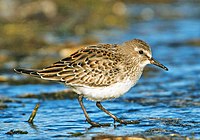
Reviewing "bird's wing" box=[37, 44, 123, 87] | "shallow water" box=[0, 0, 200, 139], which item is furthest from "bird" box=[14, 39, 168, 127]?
"shallow water" box=[0, 0, 200, 139]

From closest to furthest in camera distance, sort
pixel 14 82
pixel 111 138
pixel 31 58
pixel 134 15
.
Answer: pixel 111 138, pixel 14 82, pixel 31 58, pixel 134 15

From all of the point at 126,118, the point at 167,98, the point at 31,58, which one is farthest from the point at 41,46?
the point at 126,118

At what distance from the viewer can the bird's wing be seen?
838 cm

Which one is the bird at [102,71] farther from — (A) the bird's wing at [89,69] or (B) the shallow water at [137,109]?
(B) the shallow water at [137,109]

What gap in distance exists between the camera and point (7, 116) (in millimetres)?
8953

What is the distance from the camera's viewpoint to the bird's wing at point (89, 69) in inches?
330

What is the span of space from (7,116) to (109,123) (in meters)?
1.64

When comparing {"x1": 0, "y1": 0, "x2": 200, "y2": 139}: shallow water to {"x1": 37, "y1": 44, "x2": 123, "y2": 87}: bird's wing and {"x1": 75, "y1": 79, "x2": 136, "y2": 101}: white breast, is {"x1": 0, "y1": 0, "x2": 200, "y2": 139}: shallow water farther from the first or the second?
{"x1": 37, "y1": 44, "x2": 123, "y2": 87}: bird's wing

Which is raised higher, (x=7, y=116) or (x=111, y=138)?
(x=7, y=116)

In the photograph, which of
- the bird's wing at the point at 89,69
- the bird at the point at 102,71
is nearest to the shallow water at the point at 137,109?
the bird at the point at 102,71

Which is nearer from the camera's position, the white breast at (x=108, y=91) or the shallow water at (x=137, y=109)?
the shallow water at (x=137, y=109)

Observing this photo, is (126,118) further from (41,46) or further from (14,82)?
(41,46)

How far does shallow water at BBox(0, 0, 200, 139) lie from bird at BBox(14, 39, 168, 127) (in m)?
0.42

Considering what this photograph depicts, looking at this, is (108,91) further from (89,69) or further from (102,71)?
(89,69)
